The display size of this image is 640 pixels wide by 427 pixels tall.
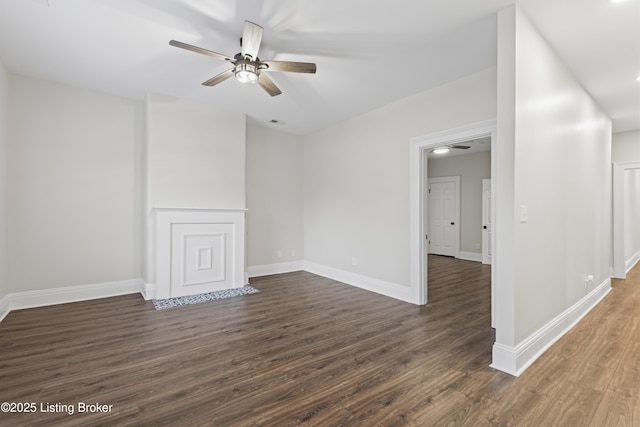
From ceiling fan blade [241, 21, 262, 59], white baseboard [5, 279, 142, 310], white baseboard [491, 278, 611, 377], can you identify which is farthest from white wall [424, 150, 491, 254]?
white baseboard [5, 279, 142, 310]

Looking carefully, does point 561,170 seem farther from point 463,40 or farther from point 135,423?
point 135,423

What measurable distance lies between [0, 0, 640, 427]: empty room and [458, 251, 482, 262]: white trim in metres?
2.13

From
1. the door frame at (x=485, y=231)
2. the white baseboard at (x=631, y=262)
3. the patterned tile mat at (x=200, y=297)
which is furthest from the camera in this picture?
the door frame at (x=485, y=231)

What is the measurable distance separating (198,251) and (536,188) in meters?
4.14

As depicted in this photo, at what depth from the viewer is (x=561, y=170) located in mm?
2936

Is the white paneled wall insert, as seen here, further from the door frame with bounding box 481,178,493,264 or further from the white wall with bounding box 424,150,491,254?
the white wall with bounding box 424,150,491,254

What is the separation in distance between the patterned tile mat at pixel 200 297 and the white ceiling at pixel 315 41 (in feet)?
9.32

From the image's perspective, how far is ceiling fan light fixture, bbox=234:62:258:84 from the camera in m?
2.59

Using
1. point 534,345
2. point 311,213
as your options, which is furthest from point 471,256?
point 534,345

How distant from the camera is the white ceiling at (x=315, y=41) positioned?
7.55ft

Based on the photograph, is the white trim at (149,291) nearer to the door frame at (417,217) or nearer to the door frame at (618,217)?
the door frame at (417,217)

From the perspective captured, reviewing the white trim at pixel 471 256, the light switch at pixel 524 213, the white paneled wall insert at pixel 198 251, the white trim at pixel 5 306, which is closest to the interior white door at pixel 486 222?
the white trim at pixel 471 256

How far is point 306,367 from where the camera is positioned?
7.53 ft

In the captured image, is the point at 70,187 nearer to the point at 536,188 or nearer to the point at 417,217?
the point at 417,217
